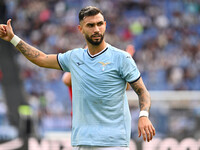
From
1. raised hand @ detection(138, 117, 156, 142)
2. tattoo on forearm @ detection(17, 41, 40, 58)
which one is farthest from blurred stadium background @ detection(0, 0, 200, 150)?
raised hand @ detection(138, 117, 156, 142)

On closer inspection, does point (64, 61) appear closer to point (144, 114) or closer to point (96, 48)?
point (96, 48)

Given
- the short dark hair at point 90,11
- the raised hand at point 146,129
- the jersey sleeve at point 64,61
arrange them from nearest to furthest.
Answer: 1. the raised hand at point 146,129
2. the short dark hair at point 90,11
3. the jersey sleeve at point 64,61

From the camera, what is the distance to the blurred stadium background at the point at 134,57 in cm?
938

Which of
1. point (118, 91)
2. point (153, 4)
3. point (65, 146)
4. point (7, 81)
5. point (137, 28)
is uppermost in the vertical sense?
point (153, 4)

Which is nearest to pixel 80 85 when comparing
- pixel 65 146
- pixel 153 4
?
pixel 65 146

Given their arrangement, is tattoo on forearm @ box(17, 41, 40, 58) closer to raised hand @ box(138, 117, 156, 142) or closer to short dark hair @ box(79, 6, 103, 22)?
short dark hair @ box(79, 6, 103, 22)

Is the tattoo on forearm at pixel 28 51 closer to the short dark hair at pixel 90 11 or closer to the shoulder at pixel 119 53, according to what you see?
the short dark hair at pixel 90 11

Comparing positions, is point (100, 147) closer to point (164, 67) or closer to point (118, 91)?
point (118, 91)

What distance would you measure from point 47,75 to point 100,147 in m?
11.8

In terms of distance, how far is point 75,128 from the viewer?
12.8ft

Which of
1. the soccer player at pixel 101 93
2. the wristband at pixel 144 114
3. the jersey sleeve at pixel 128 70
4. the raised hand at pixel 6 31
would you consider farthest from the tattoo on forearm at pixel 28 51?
the wristband at pixel 144 114

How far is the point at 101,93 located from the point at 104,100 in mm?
62

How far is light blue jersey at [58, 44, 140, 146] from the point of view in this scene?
377 centimetres

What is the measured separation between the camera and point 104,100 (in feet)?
12.4
